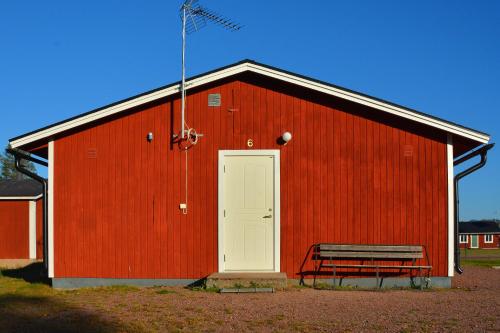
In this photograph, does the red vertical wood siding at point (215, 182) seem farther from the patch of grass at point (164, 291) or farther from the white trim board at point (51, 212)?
the patch of grass at point (164, 291)

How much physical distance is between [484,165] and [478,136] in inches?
44.1

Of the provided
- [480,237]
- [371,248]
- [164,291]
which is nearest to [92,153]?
[164,291]

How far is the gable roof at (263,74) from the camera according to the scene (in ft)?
36.3

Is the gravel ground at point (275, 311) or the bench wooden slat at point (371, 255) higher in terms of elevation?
the bench wooden slat at point (371, 255)

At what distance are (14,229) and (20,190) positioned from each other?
1.79 m

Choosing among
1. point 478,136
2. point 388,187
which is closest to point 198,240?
point 388,187

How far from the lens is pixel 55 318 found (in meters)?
8.07

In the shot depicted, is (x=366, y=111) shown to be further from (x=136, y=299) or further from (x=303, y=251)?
(x=136, y=299)

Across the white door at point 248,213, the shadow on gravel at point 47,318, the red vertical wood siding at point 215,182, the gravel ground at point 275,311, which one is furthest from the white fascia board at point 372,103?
the shadow on gravel at point 47,318

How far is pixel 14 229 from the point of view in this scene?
22.9 meters

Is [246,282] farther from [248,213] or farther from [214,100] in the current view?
[214,100]

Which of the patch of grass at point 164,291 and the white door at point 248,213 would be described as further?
the white door at point 248,213

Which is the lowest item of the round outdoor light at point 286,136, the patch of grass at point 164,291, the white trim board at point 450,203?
the patch of grass at point 164,291

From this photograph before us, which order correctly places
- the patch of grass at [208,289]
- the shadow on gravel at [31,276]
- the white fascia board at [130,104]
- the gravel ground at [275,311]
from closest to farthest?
1. the gravel ground at [275,311]
2. the patch of grass at [208,289]
3. the white fascia board at [130,104]
4. the shadow on gravel at [31,276]
